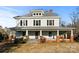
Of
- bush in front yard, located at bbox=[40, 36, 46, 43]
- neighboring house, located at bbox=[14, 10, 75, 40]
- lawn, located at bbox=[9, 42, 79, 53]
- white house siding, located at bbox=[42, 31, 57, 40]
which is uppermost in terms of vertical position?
neighboring house, located at bbox=[14, 10, 75, 40]

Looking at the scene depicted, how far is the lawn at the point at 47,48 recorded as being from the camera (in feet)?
18.8

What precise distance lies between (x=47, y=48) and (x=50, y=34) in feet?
1.08

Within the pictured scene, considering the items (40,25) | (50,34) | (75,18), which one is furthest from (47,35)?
(75,18)

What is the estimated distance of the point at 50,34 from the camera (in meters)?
5.75

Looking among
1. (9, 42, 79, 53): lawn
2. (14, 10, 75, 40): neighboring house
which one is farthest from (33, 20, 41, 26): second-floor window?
(9, 42, 79, 53): lawn

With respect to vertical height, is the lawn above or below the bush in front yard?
below

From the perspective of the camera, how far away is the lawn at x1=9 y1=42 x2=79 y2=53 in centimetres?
574

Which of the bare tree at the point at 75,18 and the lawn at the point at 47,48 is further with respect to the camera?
the lawn at the point at 47,48

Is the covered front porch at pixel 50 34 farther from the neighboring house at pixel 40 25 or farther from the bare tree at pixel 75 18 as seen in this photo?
the bare tree at pixel 75 18

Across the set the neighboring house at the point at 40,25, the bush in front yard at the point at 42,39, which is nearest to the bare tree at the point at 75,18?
the neighboring house at the point at 40,25

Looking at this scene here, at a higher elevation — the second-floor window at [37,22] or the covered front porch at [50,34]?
the second-floor window at [37,22]

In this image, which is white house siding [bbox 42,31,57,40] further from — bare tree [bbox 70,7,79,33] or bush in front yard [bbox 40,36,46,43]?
bare tree [bbox 70,7,79,33]
